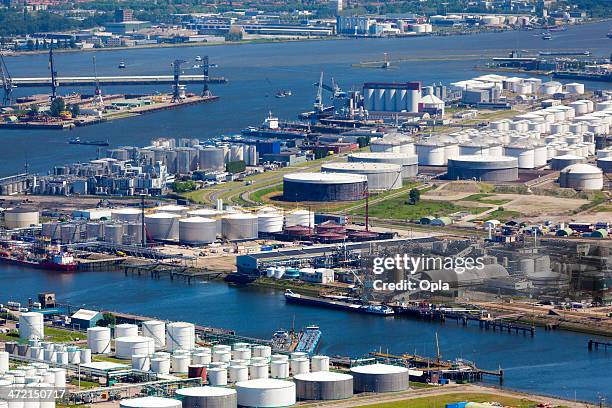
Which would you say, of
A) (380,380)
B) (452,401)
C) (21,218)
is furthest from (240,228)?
(452,401)

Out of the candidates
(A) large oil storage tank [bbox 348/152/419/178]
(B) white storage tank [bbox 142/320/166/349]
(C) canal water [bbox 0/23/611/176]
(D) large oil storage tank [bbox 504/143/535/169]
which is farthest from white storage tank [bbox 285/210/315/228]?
(B) white storage tank [bbox 142/320/166/349]

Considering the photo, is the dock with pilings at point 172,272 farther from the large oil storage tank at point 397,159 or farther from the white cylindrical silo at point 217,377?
the large oil storage tank at point 397,159

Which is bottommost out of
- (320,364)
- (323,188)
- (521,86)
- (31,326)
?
(521,86)

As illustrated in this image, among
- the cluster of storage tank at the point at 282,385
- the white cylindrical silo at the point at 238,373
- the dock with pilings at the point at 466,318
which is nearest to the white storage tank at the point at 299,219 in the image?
the dock with pilings at the point at 466,318

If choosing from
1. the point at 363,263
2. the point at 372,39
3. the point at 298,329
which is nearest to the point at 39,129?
the point at 363,263

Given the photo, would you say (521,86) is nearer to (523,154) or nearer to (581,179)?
(523,154)

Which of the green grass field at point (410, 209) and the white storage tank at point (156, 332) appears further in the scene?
the green grass field at point (410, 209)
